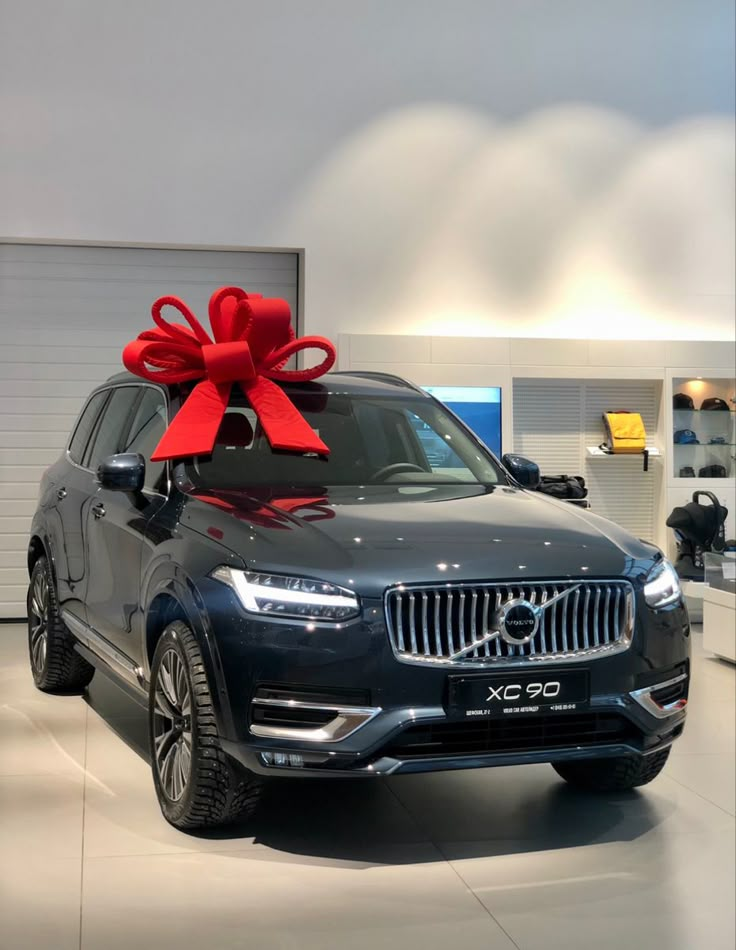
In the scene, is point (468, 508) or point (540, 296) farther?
point (540, 296)

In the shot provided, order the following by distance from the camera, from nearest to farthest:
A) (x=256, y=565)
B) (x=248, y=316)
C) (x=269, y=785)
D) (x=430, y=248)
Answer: (x=256, y=565) < (x=269, y=785) < (x=248, y=316) < (x=430, y=248)

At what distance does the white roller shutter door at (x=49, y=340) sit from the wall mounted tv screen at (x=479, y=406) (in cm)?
213

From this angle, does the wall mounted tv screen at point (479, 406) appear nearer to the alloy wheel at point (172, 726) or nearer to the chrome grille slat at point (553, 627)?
the alloy wheel at point (172, 726)

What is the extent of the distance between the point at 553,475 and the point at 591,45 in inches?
132

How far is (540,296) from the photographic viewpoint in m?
8.78

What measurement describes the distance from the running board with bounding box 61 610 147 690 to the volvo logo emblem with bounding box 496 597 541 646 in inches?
52.9

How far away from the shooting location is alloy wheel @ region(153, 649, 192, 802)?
11.1 ft

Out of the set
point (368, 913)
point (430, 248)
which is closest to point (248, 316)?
point (368, 913)

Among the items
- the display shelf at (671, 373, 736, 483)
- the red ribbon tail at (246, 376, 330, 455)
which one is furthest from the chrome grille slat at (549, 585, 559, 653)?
the display shelf at (671, 373, 736, 483)

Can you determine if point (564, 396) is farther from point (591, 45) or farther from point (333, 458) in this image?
point (333, 458)

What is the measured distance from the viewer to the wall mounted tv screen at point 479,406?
8.52 metres

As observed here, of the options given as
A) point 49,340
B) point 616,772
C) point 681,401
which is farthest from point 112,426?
point 681,401

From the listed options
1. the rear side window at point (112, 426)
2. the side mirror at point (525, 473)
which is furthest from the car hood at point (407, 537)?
the rear side window at point (112, 426)

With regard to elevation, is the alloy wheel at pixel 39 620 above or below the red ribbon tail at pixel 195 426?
below
